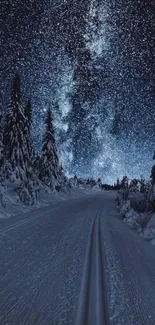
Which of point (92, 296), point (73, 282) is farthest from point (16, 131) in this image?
point (92, 296)

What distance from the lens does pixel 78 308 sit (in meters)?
4.24

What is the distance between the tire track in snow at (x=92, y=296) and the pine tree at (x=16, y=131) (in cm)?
2715

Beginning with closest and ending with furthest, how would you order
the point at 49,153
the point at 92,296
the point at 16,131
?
the point at 92,296
the point at 16,131
the point at 49,153

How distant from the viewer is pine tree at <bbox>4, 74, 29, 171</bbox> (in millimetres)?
33875

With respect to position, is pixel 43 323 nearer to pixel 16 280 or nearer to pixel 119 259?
pixel 16 280

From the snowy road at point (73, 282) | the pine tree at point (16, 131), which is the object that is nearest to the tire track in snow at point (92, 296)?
the snowy road at point (73, 282)

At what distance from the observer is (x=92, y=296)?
4793mm

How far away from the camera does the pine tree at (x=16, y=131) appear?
33.9m

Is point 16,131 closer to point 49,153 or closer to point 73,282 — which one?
point 49,153

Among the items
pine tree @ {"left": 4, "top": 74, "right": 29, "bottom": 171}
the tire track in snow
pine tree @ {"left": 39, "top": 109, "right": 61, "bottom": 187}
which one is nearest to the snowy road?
the tire track in snow

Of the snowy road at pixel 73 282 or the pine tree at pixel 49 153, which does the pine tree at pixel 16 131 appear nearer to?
the pine tree at pixel 49 153

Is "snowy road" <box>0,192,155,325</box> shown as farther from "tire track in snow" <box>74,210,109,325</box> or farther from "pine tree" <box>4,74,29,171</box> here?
"pine tree" <box>4,74,29,171</box>

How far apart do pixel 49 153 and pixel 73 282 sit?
3769cm

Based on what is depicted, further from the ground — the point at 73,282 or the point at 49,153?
the point at 49,153
